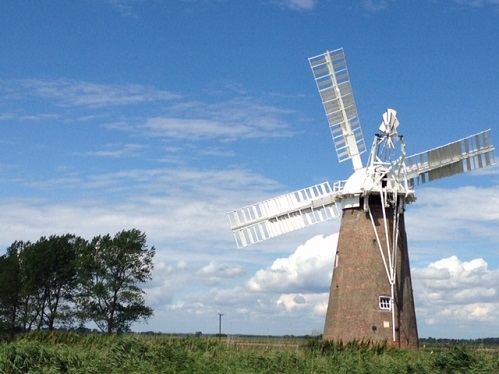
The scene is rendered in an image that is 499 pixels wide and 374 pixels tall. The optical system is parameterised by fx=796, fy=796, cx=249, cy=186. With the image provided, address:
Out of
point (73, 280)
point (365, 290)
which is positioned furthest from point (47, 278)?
point (365, 290)

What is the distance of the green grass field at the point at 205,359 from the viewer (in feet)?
78.9

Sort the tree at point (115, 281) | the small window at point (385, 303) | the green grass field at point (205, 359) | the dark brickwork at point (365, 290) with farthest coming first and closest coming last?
the tree at point (115, 281) → the small window at point (385, 303) → the dark brickwork at point (365, 290) → the green grass field at point (205, 359)

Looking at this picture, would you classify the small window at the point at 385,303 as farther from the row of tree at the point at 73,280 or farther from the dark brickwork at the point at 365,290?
the row of tree at the point at 73,280

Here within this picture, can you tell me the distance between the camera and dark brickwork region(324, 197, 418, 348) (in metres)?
32.8

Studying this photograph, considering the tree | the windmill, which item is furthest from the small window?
the tree

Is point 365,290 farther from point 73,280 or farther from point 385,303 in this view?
point 73,280

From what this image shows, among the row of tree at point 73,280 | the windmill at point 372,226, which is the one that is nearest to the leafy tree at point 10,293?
the row of tree at point 73,280

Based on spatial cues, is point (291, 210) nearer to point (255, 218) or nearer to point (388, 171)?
point (255, 218)

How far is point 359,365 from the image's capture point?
25.1 m

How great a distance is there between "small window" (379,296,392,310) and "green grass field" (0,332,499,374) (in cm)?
457

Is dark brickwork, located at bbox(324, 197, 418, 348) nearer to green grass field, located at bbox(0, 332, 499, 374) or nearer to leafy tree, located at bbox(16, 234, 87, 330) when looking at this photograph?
green grass field, located at bbox(0, 332, 499, 374)

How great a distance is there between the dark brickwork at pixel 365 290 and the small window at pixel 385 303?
13 cm

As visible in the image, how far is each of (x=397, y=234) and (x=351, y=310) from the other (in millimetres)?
3789

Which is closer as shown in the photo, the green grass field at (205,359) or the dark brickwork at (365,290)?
the green grass field at (205,359)
